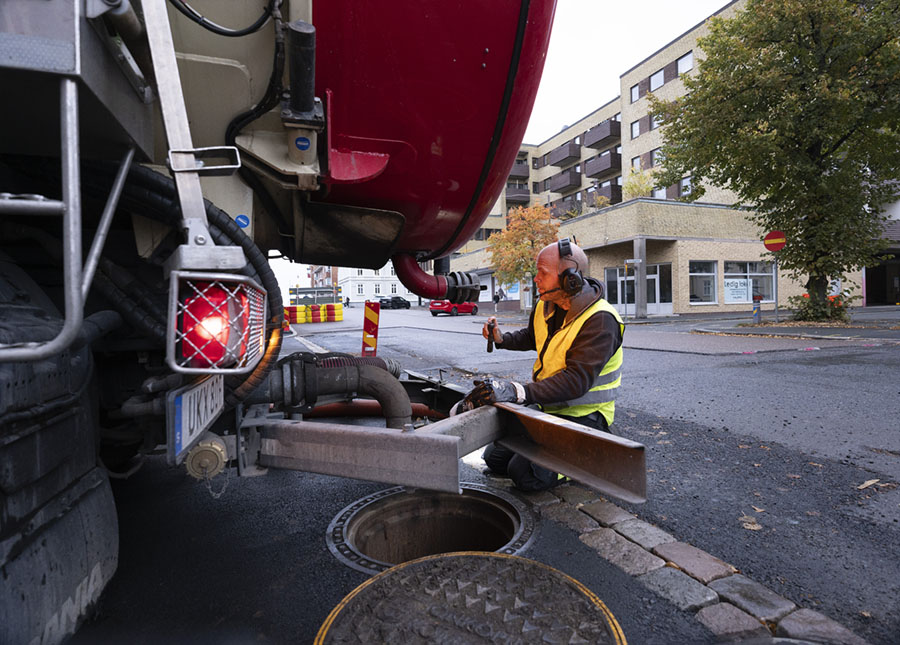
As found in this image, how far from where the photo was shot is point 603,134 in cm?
3681

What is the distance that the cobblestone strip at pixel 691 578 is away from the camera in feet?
5.36

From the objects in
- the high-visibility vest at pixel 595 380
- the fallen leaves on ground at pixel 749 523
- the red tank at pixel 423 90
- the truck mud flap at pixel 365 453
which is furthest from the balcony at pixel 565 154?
the truck mud flap at pixel 365 453

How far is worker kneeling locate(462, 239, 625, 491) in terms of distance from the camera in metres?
2.62

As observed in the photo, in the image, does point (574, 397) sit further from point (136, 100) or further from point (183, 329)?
point (136, 100)

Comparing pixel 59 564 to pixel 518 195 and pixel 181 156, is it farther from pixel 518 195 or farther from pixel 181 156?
pixel 518 195

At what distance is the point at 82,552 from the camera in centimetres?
155

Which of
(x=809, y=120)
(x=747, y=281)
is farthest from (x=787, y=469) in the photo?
(x=747, y=281)

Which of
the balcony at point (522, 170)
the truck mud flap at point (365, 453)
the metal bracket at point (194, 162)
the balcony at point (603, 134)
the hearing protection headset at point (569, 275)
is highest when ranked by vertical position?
the balcony at point (522, 170)

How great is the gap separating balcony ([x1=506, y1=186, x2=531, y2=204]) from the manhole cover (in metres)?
48.1

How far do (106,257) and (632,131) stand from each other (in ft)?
124

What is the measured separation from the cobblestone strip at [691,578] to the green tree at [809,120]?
1365 cm

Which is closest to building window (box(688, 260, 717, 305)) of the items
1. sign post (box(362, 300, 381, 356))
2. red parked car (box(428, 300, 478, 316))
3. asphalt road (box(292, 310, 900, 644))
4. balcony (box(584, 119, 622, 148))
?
red parked car (box(428, 300, 478, 316))

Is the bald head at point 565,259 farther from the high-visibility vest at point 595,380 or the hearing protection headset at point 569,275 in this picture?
the high-visibility vest at point 595,380

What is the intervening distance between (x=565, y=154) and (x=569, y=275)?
1680 inches
